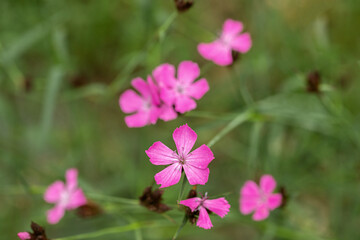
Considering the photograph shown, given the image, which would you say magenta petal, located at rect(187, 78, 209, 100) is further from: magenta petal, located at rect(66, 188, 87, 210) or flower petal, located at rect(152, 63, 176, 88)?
magenta petal, located at rect(66, 188, 87, 210)

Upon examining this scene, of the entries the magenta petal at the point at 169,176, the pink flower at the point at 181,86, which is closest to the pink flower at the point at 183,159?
the magenta petal at the point at 169,176

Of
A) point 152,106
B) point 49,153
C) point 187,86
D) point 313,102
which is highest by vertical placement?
point 49,153

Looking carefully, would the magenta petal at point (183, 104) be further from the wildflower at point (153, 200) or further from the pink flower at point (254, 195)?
the pink flower at point (254, 195)

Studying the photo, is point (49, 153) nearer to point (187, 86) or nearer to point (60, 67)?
point (60, 67)

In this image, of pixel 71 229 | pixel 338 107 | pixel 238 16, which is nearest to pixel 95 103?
pixel 71 229

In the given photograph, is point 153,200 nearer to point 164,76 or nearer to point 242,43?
point 164,76

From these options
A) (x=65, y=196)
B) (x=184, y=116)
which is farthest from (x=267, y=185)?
(x=65, y=196)
